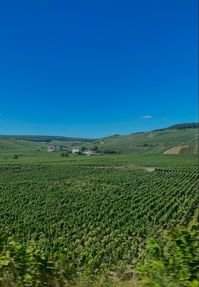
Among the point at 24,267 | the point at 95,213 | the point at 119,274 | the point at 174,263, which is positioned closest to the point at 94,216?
the point at 95,213

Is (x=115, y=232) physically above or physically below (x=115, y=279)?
below

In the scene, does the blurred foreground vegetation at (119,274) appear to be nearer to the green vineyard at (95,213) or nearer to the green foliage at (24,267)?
the green foliage at (24,267)

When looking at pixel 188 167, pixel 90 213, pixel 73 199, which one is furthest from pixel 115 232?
pixel 188 167

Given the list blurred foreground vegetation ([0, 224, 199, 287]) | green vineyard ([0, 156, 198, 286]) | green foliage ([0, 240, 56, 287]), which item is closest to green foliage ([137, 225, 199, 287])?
blurred foreground vegetation ([0, 224, 199, 287])

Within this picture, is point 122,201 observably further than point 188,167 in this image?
No

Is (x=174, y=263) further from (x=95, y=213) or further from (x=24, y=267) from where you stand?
(x=95, y=213)

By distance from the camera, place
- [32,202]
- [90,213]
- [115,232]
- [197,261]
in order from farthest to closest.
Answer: [32,202] → [90,213] → [115,232] → [197,261]

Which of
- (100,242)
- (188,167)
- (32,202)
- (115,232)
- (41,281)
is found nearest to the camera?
(41,281)

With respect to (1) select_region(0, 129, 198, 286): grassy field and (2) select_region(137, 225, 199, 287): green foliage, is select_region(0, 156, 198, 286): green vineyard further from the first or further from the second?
(2) select_region(137, 225, 199, 287): green foliage

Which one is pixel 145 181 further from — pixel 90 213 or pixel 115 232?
pixel 115 232
